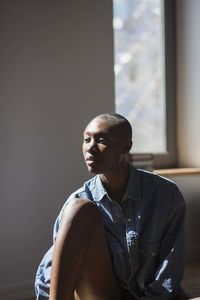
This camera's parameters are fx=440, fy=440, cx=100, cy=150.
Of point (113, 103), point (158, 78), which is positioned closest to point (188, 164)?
point (158, 78)

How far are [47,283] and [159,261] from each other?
0.29 meters

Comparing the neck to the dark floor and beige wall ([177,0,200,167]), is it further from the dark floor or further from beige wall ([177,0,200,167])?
beige wall ([177,0,200,167])

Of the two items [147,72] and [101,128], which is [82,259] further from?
[147,72]

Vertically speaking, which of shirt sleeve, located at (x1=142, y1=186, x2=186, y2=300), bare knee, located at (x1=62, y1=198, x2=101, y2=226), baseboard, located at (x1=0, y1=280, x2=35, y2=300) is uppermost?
bare knee, located at (x1=62, y1=198, x2=101, y2=226)

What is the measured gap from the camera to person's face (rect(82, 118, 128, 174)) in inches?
44.6

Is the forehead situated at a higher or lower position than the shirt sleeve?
higher

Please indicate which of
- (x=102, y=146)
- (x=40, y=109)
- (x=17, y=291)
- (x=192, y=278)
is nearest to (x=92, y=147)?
(x=102, y=146)

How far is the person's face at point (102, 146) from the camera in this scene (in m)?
1.13

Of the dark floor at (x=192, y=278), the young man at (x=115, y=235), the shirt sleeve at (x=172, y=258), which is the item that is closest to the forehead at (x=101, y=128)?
the young man at (x=115, y=235)

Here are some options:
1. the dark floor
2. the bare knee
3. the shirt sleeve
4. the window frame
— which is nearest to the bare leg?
the bare knee

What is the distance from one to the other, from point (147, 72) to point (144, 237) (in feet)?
5.26

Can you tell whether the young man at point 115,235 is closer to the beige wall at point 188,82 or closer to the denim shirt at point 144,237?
the denim shirt at point 144,237

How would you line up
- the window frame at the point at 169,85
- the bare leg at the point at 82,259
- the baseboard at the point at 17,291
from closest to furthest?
1. the bare leg at the point at 82,259
2. the baseboard at the point at 17,291
3. the window frame at the point at 169,85

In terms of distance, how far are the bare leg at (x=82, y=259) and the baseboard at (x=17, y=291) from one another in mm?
850
